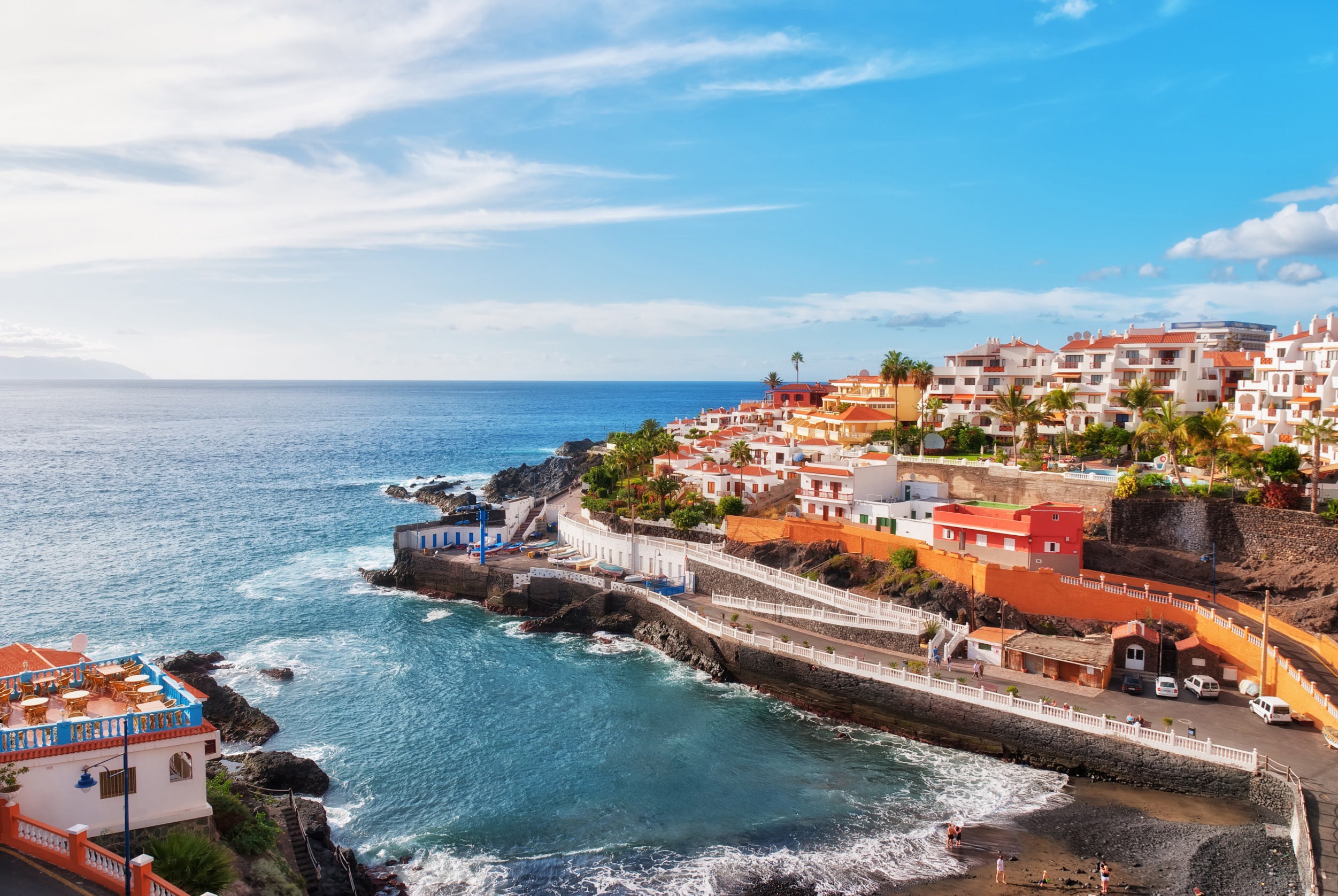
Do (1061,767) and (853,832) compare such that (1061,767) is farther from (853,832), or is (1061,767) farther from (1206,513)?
(1206,513)

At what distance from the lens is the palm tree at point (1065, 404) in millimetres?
71250

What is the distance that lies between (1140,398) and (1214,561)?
24685 mm

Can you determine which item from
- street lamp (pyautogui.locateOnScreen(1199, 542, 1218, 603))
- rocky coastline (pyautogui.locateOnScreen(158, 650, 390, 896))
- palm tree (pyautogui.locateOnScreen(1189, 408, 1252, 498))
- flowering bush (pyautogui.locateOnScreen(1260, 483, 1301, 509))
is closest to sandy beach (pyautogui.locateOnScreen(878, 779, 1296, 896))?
rocky coastline (pyautogui.locateOnScreen(158, 650, 390, 896))

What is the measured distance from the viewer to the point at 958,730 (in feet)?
132

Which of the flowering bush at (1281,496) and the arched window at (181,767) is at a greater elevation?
the flowering bush at (1281,496)

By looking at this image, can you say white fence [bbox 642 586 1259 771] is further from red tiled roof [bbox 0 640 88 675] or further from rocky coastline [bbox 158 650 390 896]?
red tiled roof [bbox 0 640 88 675]

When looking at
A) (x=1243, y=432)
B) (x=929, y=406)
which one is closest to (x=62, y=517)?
(x=929, y=406)

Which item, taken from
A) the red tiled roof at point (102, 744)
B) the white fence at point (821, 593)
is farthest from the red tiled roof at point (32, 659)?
the white fence at point (821, 593)

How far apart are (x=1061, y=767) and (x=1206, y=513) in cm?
2387

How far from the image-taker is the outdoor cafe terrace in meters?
19.1

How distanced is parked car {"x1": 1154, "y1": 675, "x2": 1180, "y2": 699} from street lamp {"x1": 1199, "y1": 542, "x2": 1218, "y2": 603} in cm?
1006

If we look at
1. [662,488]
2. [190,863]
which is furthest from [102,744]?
[662,488]

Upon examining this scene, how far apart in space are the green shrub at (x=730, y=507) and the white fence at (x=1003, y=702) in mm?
14798

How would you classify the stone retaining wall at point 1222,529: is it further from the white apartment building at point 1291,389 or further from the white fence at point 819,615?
the white fence at point 819,615
